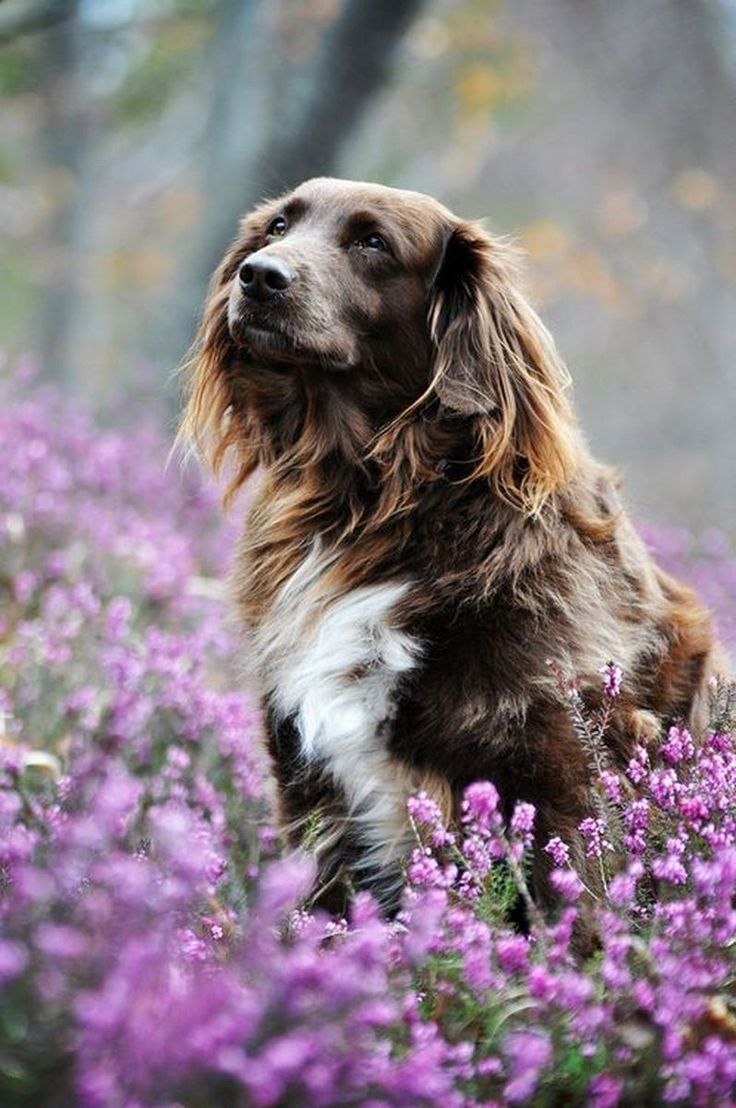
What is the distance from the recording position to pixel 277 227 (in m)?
3.85

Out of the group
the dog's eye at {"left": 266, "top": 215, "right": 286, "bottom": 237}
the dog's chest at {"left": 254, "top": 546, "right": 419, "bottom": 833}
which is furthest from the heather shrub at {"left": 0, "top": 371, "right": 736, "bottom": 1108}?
the dog's eye at {"left": 266, "top": 215, "right": 286, "bottom": 237}

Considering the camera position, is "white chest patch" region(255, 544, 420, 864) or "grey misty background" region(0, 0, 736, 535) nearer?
"white chest patch" region(255, 544, 420, 864)

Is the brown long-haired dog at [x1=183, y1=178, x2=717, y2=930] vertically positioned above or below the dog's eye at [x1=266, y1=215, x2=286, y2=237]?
below

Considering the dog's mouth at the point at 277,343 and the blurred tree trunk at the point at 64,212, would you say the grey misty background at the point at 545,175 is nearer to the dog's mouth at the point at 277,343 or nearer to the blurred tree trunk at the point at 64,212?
the blurred tree trunk at the point at 64,212

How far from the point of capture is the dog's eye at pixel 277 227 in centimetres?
380

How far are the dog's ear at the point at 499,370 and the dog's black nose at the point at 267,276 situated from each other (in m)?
0.41

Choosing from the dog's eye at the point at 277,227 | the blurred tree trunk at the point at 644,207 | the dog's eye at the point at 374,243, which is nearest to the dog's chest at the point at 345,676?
the dog's eye at the point at 374,243

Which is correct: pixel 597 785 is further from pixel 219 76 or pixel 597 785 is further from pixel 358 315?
pixel 219 76

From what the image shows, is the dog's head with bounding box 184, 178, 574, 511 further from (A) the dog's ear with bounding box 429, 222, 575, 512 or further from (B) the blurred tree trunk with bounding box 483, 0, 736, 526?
(B) the blurred tree trunk with bounding box 483, 0, 736, 526

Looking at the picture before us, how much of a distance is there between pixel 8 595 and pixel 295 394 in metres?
2.42

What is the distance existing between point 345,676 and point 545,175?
2177 centimetres

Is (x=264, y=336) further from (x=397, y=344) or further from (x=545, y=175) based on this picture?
(x=545, y=175)

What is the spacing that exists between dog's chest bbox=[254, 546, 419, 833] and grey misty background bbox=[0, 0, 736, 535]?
11.2 metres

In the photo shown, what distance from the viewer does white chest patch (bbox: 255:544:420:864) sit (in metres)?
3.21
